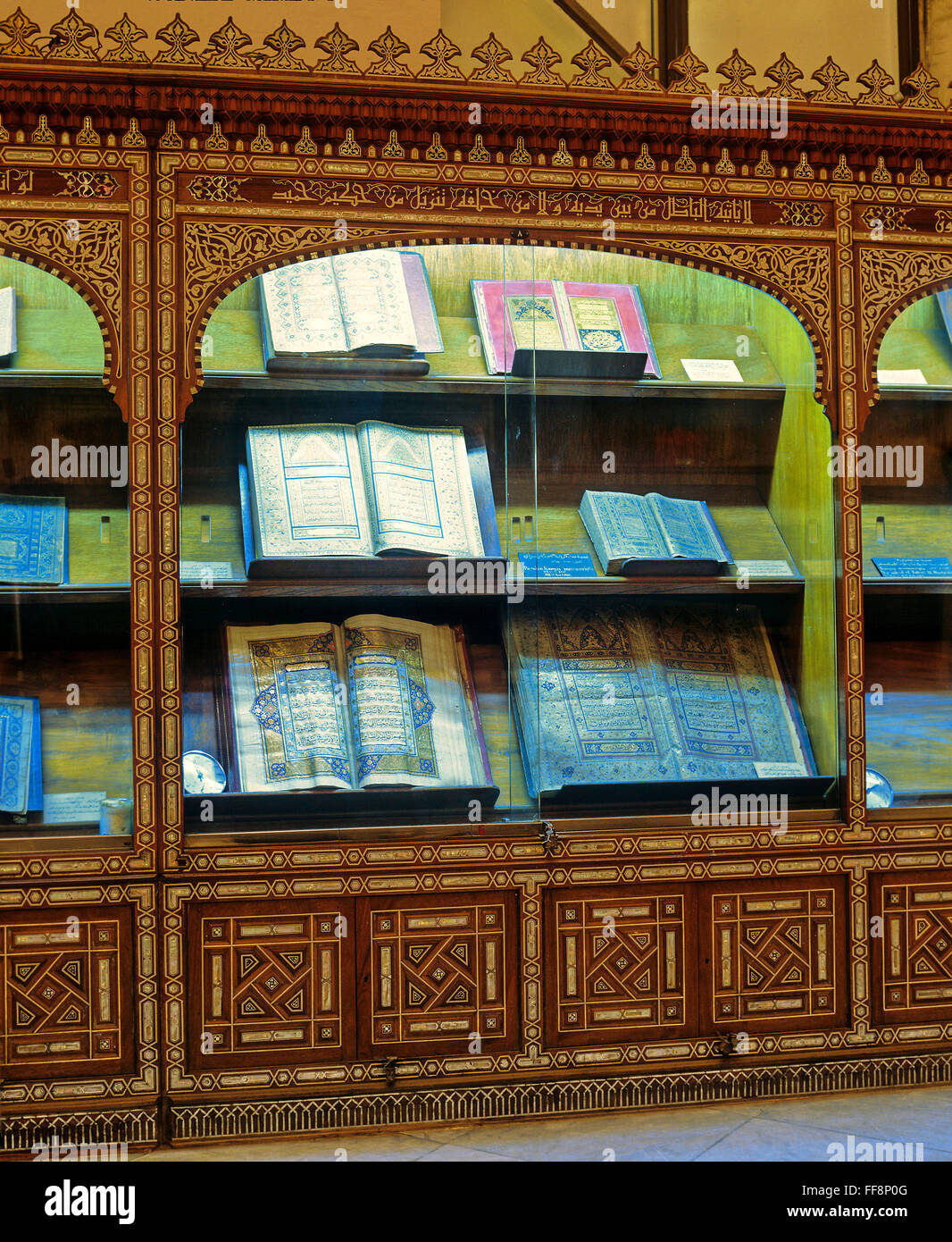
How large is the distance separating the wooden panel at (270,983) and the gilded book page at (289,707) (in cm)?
37

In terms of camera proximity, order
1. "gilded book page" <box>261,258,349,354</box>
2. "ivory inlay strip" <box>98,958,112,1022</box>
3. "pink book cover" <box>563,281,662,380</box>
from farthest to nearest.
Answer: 1. "pink book cover" <box>563,281,662,380</box>
2. "gilded book page" <box>261,258,349,354</box>
3. "ivory inlay strip" <box>98,958,112,1022</box>

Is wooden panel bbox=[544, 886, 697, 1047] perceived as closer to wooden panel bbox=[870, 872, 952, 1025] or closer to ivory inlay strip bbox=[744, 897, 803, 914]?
ivory inlay strip bbox=[744, 897, 803, 914]

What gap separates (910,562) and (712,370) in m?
0.89

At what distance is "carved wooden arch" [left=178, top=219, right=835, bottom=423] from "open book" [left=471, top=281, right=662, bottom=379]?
0.71 feet

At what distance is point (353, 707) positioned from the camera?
340 centimetres

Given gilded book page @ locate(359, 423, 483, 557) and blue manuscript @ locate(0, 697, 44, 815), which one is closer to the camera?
blue manuscript @ locate(0, 697, 44, 815)

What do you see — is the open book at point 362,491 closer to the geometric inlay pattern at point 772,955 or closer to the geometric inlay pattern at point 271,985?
the geometric inlay pattern at point 271,985

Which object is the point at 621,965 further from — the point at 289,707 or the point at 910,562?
the point at 910,562

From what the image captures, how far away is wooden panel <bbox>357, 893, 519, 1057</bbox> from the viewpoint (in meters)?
3.15

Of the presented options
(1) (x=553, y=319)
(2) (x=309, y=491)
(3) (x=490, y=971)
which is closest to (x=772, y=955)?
(3) (x=490, y=971)

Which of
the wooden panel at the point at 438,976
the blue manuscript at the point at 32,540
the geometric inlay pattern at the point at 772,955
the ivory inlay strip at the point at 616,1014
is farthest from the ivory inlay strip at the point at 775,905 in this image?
the blue manuscript at the point at 32,540

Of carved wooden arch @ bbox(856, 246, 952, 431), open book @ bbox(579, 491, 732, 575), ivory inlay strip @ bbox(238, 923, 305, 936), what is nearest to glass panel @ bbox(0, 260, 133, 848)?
ivory inlay strip @ bbox(238, 923, 305, 936)

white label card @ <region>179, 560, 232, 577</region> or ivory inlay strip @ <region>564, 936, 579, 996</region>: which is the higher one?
white label card @ <region>179, 560, 232, 577</region>

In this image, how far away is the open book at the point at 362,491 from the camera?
11.0 ft
